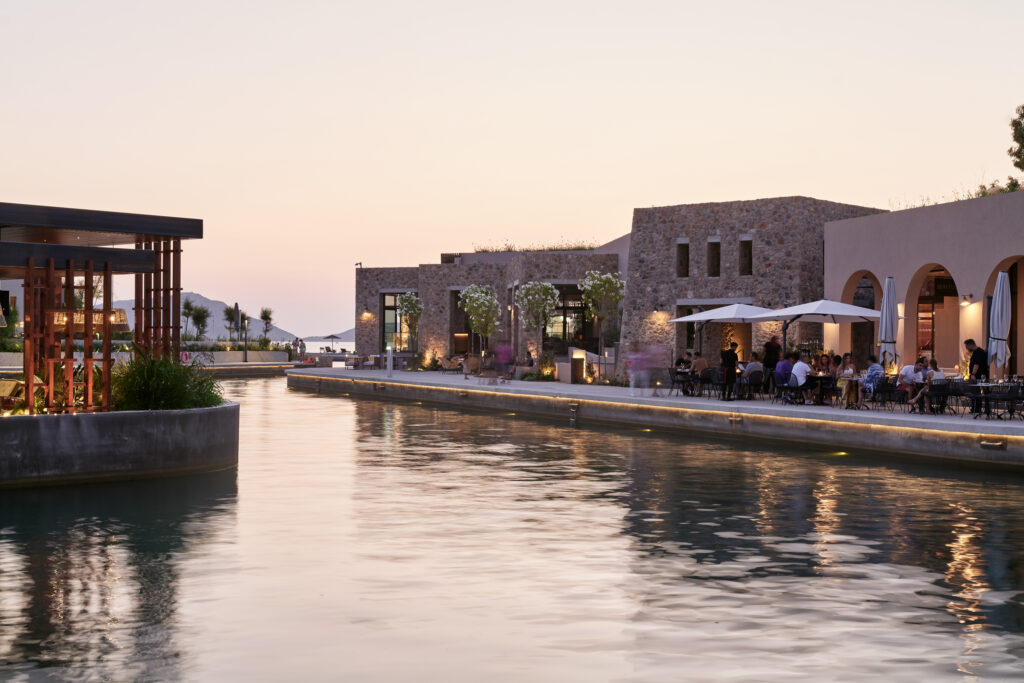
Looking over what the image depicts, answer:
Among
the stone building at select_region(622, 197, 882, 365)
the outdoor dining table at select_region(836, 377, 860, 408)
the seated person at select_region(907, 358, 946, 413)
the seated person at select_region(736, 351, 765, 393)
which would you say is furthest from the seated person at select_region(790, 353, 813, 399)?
the stone building at select_region(622, 197, 882, 365)

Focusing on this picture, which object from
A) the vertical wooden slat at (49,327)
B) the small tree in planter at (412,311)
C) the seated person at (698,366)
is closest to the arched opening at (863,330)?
the seated person at (698,366)

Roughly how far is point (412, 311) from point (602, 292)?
13.9 m

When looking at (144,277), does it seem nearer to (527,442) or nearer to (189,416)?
(189,416)

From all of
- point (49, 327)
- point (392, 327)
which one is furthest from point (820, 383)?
point (392, 327)

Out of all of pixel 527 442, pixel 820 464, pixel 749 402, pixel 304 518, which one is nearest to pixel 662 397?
pixel 749 402

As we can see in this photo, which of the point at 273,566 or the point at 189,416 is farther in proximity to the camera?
the point at 189,416

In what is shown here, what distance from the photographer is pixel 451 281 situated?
4753 cm

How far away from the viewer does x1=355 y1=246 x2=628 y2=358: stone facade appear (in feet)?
135

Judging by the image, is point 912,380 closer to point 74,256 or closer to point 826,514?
point 826,514

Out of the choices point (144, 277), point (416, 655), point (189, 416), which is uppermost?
point (144, 277)

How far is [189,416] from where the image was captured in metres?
14.9

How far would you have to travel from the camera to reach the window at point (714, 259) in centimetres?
3228

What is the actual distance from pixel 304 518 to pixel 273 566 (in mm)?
2477

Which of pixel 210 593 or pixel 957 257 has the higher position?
pixel 957 257
